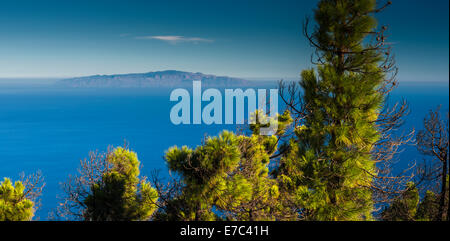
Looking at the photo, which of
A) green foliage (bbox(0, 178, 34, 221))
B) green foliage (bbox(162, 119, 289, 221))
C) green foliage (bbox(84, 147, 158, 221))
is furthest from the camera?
green foliage (bbox(84, 147, 158, 221))

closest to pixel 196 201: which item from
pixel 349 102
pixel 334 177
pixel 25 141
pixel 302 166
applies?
pixel 302 166

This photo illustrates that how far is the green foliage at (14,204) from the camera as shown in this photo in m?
8.70

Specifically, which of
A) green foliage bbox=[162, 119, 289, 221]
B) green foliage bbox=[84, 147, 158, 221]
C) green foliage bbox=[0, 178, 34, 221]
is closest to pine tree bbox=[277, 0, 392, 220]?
green foliage bbox=[162, 119, 289, 221]

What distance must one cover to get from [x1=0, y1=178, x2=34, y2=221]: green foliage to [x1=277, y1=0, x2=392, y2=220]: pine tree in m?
7.85

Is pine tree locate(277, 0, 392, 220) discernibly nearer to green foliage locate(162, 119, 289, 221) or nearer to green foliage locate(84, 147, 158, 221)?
green foliage locate(162, 119, 289, 221)

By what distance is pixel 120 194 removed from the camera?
32.0ft

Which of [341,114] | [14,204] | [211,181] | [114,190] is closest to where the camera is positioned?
[211,181]

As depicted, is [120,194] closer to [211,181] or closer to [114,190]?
[114,190]

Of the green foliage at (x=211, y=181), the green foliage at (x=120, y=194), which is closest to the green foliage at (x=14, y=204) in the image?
the green foliage at (x=120, y=194)

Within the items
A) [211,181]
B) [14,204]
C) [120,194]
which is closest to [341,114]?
[211,181]

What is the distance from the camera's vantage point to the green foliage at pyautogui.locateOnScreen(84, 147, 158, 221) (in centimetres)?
930

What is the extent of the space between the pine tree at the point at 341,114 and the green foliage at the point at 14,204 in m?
7.85

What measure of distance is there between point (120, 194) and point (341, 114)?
23.5 feet
